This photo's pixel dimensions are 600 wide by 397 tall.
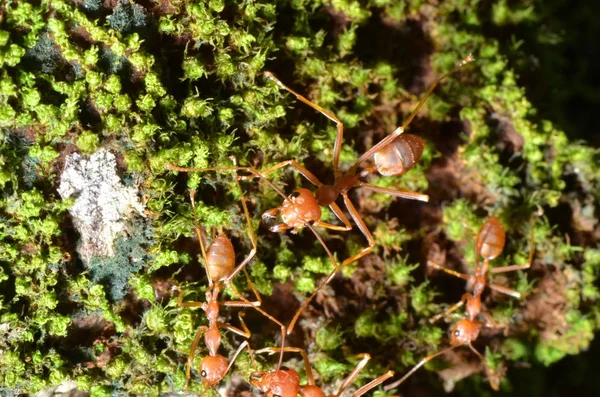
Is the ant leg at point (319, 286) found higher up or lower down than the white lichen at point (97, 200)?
lower down

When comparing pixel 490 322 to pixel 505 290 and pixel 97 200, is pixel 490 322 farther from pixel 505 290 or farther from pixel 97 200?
pixel 97 200

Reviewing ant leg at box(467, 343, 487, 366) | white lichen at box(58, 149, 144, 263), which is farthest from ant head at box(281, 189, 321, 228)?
ant leg at box(467, 343, 487, 366)

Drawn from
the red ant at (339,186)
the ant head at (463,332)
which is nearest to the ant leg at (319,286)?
the red ant at (339,186)

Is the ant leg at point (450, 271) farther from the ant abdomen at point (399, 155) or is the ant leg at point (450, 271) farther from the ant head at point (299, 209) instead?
the ant head at point (299, 209)

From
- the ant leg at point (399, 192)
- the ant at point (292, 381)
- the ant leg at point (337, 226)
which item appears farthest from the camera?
the ant leg at point (399, 192)

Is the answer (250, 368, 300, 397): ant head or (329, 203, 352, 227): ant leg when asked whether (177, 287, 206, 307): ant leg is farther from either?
(329, 203, 352, 227): ant leg

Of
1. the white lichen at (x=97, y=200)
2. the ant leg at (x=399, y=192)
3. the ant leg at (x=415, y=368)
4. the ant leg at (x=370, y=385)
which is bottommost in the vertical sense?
the ant leg at (x=415, y=368)
